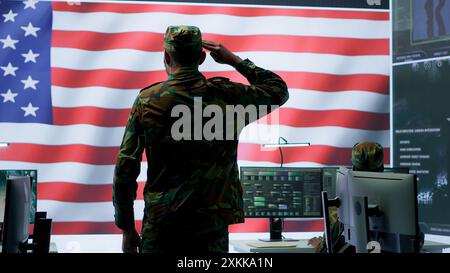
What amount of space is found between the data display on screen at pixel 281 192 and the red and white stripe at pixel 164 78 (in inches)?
23.5

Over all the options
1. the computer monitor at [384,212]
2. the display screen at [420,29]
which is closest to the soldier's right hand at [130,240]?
the computer monitor at [384,212]

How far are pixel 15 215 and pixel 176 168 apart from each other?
689 millimetres

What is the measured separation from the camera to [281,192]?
489 cm

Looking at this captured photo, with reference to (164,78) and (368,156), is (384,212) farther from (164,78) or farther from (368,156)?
(164,78)

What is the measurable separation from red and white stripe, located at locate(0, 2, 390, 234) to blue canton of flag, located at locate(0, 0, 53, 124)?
7cm

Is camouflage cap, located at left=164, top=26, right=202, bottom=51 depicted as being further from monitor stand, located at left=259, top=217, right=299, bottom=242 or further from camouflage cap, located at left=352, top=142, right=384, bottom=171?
monitor stand, located at left=259, top=217, right=299, bottom=242

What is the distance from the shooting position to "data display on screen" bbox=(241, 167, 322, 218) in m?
4.85

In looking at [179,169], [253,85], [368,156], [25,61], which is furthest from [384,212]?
[25,61]

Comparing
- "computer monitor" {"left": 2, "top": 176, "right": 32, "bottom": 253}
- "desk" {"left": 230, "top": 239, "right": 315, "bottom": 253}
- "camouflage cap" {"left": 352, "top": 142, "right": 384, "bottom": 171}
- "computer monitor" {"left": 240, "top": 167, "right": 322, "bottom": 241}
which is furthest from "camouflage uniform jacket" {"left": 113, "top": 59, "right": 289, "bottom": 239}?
"computer monitor" {"left": 240, "top": 167, "right": 322, "bottom": 241}

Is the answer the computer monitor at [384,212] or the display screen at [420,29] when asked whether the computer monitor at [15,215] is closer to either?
the computer monitor at [384,212]

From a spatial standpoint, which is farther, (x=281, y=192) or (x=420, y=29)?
(x=420, y=29)
